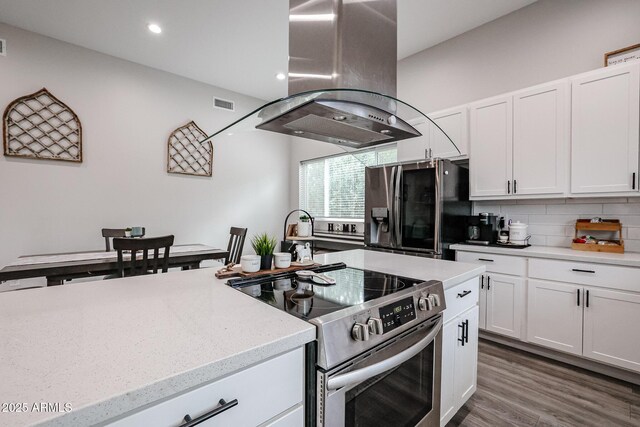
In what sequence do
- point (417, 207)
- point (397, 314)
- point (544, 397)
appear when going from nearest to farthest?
point (397, 314) → point (544, 397) → point (417, 207)

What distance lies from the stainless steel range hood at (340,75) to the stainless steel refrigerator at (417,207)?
1393mm

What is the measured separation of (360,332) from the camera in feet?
3.02

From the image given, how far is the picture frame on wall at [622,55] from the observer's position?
7.58 ft

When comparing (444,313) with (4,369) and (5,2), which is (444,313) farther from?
(5,2)

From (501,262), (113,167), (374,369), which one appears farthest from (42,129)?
(501,262)

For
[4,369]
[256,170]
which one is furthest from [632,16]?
[256,170]

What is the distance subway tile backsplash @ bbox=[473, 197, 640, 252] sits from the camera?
237 cm

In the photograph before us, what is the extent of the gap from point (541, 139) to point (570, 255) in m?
1.02

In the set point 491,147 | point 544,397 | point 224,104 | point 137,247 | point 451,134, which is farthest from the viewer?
point 224,104

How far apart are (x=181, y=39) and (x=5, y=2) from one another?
4.91 ft

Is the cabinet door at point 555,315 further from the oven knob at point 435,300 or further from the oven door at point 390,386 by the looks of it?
the oven knob at point 435,300

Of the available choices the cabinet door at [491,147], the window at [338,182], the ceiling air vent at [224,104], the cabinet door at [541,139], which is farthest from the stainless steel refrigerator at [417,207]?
the ceiling air vent at [224,104]

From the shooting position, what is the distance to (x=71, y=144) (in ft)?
11.1

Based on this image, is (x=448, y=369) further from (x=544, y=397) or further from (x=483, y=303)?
(x=483, y=303)
